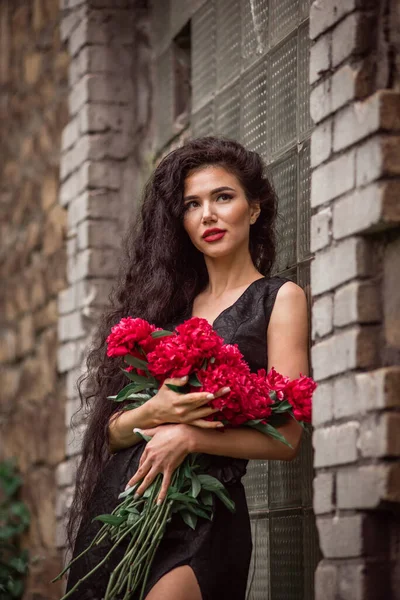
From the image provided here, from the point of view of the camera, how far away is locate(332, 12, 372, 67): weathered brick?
3006mm

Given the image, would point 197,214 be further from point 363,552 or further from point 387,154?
point 363,552

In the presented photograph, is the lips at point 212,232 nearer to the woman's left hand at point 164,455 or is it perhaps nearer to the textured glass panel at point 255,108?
the woman's left hand at point 164,455

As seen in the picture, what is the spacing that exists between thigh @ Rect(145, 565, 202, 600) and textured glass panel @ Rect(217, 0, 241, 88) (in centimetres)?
221

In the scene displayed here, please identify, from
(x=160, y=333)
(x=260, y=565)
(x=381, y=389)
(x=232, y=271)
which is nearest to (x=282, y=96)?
(x=232, y=271)

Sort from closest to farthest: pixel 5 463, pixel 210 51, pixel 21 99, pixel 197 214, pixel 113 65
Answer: pixel 197 214, pixel 210 51, pixel 113 65, pixel 5 463, pixel 21 99

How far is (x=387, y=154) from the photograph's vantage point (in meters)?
2.81

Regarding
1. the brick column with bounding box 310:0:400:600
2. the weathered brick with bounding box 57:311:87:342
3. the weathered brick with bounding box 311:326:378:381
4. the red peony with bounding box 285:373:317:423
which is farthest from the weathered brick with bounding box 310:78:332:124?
the weathered brick with bounding box 57:311:87:342

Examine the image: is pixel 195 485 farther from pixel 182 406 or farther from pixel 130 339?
pixel 130 339

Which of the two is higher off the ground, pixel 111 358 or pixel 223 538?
pixel 111 358

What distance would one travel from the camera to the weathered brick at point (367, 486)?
8.93ft

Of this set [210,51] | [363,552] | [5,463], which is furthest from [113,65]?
[363,552]

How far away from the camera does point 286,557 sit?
3723 mm

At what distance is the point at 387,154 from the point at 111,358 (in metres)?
1.16

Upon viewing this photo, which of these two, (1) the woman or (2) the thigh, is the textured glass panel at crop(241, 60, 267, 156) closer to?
(1) the woman
